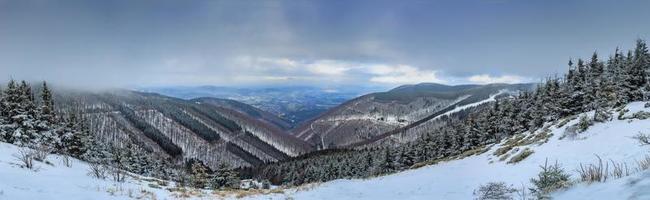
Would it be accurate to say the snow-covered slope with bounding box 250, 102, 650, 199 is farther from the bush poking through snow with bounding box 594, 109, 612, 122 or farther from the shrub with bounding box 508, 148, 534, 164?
the bush poking through snow with bounding box 594, 109, 612, 122

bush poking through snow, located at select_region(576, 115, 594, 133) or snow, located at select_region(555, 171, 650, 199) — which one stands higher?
snow, located at select_region(555, 171, 650, 199)

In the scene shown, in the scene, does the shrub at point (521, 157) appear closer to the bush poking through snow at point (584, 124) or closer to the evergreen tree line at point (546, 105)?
the bush poking through snow at point (584, 124)

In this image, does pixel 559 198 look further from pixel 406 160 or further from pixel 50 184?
pixel 406 160

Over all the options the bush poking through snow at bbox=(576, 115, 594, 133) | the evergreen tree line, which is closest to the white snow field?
the bush poking through snow at bbox=(576, 115, 594, 133)

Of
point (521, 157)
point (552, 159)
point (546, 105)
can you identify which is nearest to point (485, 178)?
point (552, 159)

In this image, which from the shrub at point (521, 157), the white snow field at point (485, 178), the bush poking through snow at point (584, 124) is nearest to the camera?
the white snow field at point (485, 178)

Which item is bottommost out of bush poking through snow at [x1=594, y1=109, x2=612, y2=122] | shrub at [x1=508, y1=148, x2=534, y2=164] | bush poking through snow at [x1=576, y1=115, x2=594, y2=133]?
shrub at [x1=508, y1=148, x2=534, y2=164]

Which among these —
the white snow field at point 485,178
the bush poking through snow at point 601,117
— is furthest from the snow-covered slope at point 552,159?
the bush poking through snow at point 601,117

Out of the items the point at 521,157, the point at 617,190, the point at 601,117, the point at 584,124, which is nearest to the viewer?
the point at 617,190

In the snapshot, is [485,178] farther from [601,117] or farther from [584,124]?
[601,117]

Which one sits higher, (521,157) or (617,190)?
(617,190)

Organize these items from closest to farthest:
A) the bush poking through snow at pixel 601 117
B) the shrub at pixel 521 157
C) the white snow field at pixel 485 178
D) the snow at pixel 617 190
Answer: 1. the snow at pixel 617 190
2. the white snow field at pixel 485 178
3. the shrub at pixel 521 157
4. the bush poking through snow at pixel 601 117

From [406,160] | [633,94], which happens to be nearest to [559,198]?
[633,94]
